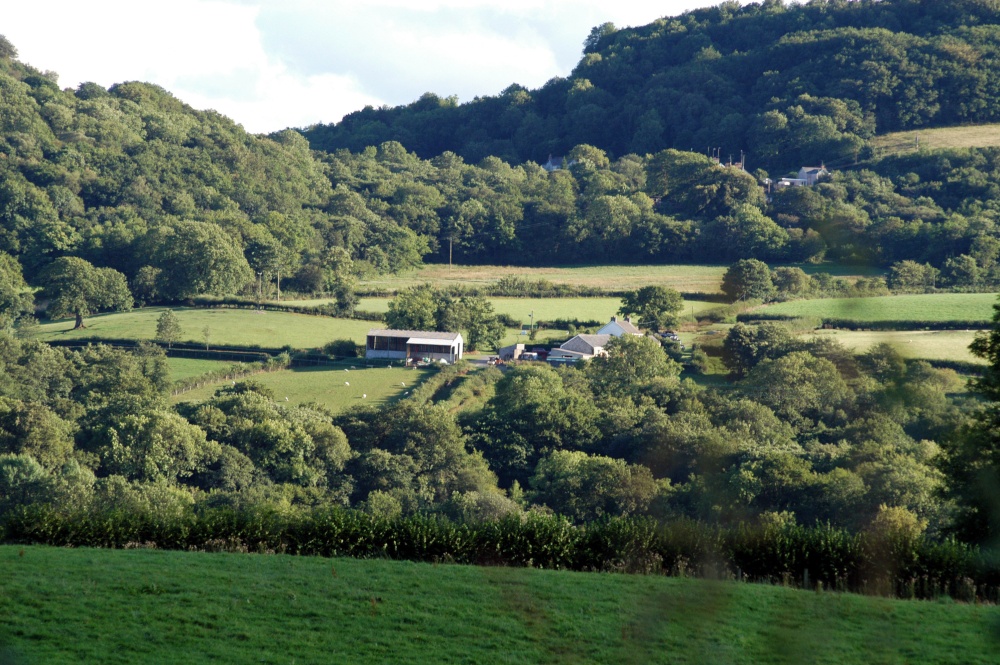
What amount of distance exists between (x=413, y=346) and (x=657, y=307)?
9.25 m

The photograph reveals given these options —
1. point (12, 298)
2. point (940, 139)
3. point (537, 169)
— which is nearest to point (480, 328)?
point (12, 298)

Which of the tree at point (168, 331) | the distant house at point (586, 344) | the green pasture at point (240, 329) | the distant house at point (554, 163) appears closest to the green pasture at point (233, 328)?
the green pasture at point (240, 329)

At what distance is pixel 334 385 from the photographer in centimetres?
3238

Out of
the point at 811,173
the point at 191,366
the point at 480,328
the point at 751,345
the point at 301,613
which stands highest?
the point at 811,173

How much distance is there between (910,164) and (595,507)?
4517 centimetres

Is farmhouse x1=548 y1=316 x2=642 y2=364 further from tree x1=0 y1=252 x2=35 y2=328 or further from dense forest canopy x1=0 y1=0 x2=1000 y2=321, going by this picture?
tree x1=0 y1=252 x2=35 y2=328

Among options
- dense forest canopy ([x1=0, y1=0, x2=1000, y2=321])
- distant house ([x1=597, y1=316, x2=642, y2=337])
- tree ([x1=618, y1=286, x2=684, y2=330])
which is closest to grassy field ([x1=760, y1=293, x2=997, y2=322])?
dense forest canopy ([x1=0, y1=0, x2=1000, y2=321])

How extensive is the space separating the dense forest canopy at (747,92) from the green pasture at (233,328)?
41390mm

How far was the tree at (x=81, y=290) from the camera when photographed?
144ft

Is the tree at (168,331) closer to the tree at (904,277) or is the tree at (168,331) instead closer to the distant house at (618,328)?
the distant house at (618,328)

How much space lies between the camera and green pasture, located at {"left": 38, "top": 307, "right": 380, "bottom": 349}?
1523 inches

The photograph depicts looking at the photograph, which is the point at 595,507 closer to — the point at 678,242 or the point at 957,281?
the point at 957,281

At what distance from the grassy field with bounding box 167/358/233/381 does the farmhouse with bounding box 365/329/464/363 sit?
521 centimetres

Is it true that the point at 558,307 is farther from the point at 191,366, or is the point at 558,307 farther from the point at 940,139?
the point at 940,139
